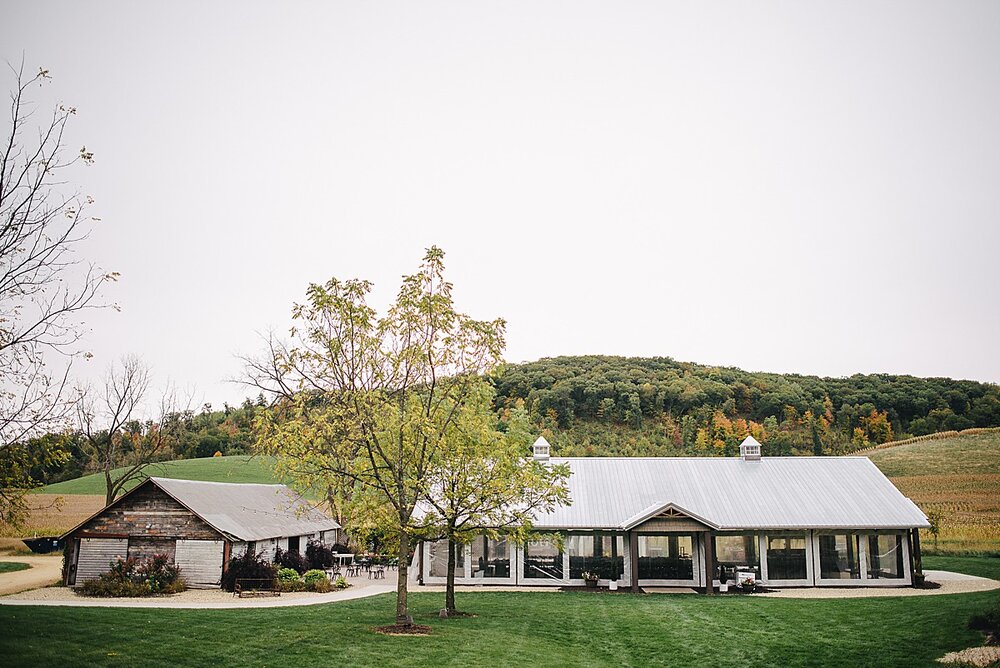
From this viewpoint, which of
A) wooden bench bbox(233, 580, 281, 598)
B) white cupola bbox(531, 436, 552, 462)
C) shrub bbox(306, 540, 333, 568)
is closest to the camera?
wooden bench bbox(233, 580, 281, 598)

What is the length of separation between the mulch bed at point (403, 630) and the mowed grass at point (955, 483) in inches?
1311

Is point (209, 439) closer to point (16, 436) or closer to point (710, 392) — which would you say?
point (710, 392)

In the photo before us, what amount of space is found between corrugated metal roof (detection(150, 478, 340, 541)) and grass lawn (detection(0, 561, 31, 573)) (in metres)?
8.22

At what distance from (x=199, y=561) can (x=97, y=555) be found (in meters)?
3.56

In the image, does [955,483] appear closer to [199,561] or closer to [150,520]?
[199,561]

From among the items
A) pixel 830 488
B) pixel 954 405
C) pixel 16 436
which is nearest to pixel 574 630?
pixel 16 436

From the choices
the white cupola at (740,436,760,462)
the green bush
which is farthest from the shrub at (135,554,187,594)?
the white cupola at (740,436,760,462)

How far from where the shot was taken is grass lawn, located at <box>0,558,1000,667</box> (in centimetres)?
1489

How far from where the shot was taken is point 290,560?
31.2 metres

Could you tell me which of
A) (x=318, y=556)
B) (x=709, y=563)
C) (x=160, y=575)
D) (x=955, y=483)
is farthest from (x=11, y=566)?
(x=955, y=483)

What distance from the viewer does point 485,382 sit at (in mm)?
20156

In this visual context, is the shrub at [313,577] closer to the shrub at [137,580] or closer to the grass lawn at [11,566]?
the shrub at [137,580]

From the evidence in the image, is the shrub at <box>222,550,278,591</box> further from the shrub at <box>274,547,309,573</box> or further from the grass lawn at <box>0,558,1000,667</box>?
the grass lawn at <box>0,558,1000,667</box>

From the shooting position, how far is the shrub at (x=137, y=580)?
24656 mm
